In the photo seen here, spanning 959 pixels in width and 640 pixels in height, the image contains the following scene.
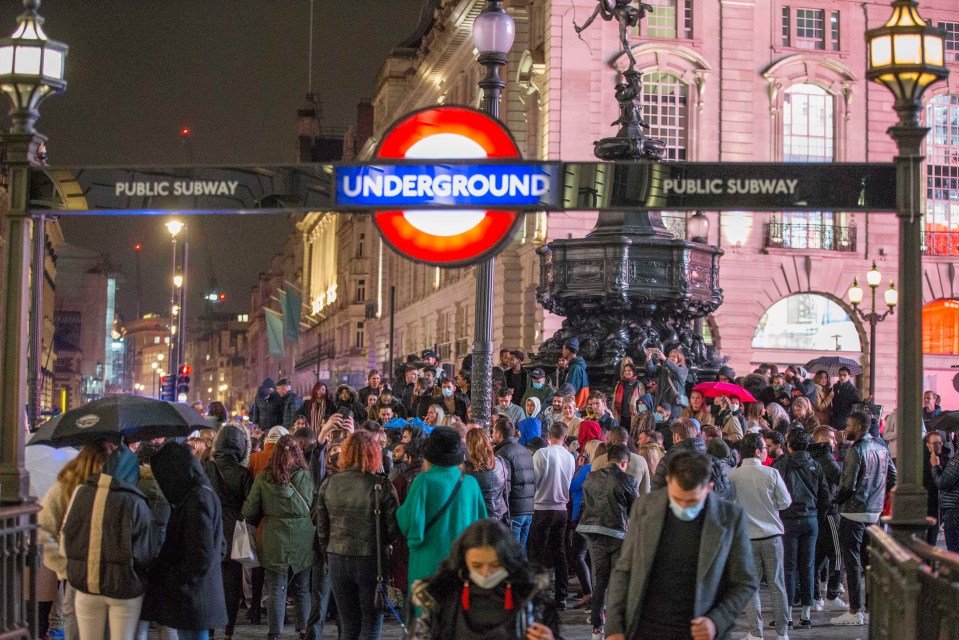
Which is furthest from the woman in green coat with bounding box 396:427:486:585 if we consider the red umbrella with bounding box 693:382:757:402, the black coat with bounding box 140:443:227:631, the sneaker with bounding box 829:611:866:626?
the red umbrella with bounding box 693:382:757:402

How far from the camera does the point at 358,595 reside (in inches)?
412

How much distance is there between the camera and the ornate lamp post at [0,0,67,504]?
30.5 ft

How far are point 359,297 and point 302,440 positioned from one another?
3442 inches

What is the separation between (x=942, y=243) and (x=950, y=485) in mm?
38308

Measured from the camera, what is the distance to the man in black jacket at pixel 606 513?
13023 millimetres

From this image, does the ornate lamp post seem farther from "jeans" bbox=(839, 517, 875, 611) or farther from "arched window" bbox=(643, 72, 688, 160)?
"arched window" bbox=(643, 72, 688, 160)

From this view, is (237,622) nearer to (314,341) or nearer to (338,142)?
(314,341)

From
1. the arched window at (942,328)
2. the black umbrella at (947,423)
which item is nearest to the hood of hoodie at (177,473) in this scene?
the black umbrella at (947,423)

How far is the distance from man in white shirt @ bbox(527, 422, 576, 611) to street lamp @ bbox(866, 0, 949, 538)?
21.5 feet

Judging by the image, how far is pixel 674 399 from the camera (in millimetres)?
21578

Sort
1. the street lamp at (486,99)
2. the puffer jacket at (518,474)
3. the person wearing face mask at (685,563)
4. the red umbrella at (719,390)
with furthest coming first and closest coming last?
the red umbrella at (719,390) < the puffer jacket at (518,474) < the street lamp at (486,99) < the person wearing face mask at (685,563)

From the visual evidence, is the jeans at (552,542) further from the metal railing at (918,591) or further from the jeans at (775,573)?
the metal railing at (918,591)

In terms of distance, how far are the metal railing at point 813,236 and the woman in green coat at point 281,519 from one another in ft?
130

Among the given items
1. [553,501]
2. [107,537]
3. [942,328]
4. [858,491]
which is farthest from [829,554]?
[942,328]
